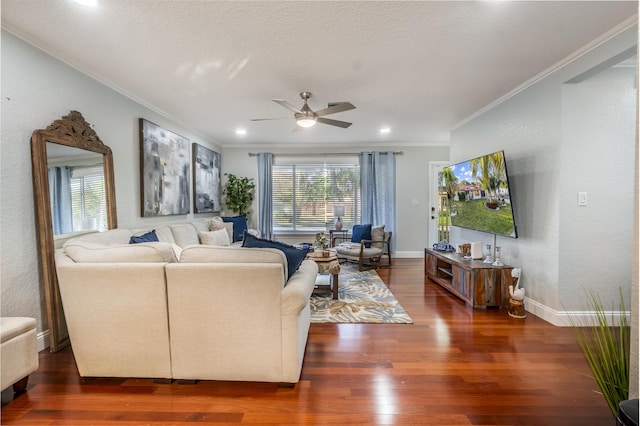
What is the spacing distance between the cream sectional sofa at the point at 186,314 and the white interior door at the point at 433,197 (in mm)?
4957

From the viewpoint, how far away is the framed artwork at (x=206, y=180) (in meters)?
4.95

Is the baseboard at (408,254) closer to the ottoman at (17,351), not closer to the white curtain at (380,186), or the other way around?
the white curtain at (380,186)

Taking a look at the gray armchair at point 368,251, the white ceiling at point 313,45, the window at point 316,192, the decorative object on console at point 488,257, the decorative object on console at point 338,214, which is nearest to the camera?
the white ceiling at point 313,45

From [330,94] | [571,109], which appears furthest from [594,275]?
[330,94]

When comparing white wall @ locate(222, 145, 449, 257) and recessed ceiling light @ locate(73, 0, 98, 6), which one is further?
white wall @ locate(222, 145, 449, 257)

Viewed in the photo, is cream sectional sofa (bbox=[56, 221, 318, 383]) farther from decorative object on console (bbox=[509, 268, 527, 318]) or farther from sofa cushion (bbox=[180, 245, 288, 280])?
decorative object on console (bbox=[509, 268, 527, 318])

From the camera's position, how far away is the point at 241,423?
1.56 meters

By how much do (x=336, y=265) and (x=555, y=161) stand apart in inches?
97.7

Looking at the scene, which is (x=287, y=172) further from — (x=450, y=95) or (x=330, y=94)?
(x=450, y=95)

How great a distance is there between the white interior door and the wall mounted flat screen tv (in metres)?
1.85

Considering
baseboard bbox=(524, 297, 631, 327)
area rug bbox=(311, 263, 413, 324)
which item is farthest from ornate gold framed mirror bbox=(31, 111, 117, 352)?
baseboard bbox=(524, 297, 631, 327)

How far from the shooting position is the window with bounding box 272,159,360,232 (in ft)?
20.7

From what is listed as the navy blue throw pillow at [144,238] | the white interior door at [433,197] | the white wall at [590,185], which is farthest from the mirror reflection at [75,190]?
the white interior door at [433,197]

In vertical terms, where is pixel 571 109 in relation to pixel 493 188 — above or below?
above
